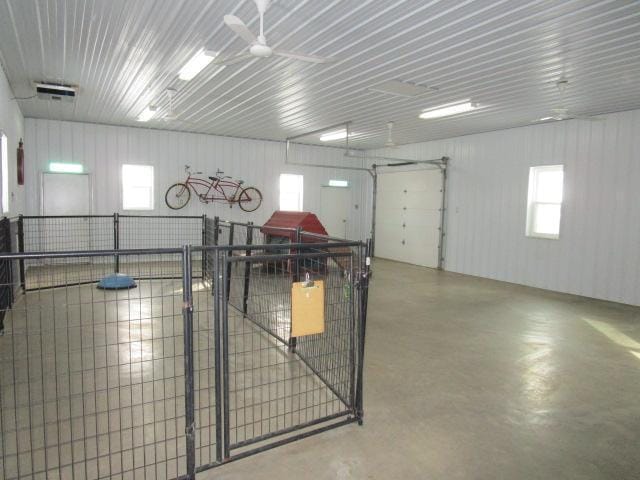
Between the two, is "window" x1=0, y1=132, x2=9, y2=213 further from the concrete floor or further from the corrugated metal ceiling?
the concrete floor

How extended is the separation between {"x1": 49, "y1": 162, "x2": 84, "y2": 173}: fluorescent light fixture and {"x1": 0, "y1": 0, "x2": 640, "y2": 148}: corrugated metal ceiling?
4.44 ft

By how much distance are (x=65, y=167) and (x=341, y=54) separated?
6.95 m

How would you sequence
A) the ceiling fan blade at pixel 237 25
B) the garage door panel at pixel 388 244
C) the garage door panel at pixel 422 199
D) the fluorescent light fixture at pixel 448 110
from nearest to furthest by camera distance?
the ceiling fan blade at pixel 237 25 → the fluorescent light fixture at pixel 448 110 → the garage door panel at pixel 422 199 → the garage door panel at pixel 388 244

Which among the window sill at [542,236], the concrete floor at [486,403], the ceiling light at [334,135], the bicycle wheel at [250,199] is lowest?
the concrete floor at [486,403]

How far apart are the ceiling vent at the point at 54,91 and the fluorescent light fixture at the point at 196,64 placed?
83.9 inches

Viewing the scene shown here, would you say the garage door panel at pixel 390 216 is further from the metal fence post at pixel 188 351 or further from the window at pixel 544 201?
the metal fence post at pixel 188 351

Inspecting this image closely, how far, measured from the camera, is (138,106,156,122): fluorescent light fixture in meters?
7.13

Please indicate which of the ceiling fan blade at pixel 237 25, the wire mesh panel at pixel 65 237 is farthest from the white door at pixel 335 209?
the ceiling fan blade at pixel 237 25

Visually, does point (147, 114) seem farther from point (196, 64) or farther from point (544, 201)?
point (544, 201)

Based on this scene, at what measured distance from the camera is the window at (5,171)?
492 centimetres

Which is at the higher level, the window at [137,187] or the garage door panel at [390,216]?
the window at [137,187]

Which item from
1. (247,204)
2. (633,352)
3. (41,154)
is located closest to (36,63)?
(41,154)

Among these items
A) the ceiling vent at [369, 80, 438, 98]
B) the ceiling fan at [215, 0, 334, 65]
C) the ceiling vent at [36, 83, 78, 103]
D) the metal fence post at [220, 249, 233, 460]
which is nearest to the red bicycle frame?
the ceiling vent at [36, 83, 78, 103]

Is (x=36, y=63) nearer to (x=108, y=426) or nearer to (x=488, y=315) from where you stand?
(x=108, y=426)
